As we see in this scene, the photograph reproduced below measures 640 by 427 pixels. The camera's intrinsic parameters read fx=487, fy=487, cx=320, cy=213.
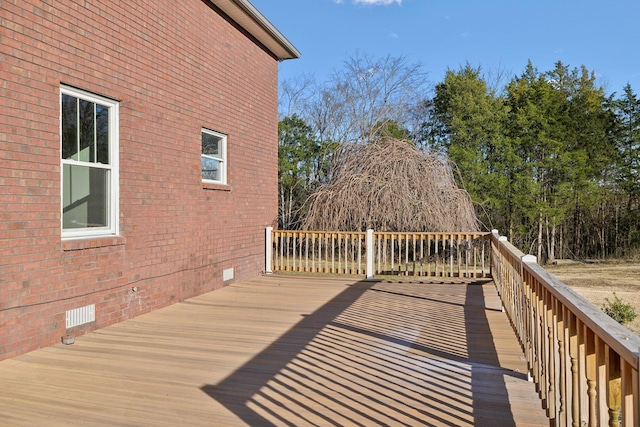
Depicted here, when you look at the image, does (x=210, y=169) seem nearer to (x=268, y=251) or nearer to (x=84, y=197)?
(x=268, y=251)

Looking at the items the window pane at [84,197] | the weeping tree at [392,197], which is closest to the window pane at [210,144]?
the window pane at [84,197]

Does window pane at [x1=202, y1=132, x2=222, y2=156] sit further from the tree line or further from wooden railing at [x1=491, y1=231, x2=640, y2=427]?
the tree line

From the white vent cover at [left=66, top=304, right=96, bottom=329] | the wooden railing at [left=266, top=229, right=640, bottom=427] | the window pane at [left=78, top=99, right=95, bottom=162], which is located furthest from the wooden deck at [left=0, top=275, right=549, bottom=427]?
the window pane at [left=78, top=99, right=95, bottom=162]

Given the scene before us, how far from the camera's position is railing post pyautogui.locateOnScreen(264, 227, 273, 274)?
9.65 m

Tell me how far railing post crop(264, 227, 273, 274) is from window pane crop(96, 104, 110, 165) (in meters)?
4.57

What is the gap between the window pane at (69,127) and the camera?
478 centimetres

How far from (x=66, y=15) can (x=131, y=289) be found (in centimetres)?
294

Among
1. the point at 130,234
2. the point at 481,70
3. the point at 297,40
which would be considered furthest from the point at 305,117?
the point at 130,234

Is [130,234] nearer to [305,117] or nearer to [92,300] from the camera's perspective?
[92,300]

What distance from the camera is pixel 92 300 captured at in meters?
5.00

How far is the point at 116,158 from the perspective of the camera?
5.42 m

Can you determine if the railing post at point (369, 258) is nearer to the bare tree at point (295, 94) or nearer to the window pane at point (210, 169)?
the window pane at point (210, 169)

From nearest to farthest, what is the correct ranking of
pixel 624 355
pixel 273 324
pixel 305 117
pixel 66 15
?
pixel 624 355 → pixel 66 15 → pixel 273 324 → pixel 305 117

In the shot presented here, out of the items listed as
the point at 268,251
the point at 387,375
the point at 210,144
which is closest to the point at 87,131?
the point at 210,144
